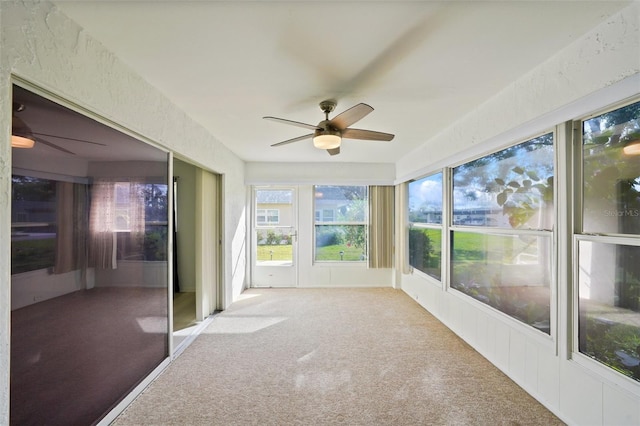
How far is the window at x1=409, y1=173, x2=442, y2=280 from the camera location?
145 inches

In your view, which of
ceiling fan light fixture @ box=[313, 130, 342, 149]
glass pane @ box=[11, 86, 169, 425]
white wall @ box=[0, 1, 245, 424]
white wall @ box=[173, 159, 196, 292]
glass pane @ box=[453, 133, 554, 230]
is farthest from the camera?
white wall @ box=[173, 159, 196, 292]

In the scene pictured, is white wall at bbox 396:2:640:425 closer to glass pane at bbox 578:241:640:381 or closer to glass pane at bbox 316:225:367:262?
glass pane at bbox 578:241:640:381

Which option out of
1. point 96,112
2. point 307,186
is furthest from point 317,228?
point 96,112

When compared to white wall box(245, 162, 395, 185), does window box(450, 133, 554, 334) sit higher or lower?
lower

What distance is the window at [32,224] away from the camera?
1.18 m

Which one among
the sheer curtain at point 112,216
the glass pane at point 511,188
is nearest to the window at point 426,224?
the glass pane at point 511,188

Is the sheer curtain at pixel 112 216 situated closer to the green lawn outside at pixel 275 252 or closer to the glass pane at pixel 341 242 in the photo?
the green lawn outside at pixel 275 252

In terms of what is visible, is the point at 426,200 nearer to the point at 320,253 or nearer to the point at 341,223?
the point at 341,223

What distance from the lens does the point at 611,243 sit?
4.92 feet

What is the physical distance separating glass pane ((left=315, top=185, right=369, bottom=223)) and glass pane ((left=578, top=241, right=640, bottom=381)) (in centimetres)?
361

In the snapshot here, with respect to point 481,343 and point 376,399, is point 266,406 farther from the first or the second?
point 481,343

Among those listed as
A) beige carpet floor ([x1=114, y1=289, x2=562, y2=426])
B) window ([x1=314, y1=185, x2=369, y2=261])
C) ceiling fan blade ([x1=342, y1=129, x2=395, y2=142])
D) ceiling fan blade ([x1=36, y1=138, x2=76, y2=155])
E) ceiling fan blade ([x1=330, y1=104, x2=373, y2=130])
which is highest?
ceiling fan blade ([x1=330, y1=104, x2=373, y2=130])

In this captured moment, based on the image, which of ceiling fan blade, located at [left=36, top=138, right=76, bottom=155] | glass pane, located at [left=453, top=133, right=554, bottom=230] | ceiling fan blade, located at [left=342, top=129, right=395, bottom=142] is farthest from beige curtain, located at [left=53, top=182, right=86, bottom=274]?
glass pane, located at [left=453, top=133, right=554, bottom=230]

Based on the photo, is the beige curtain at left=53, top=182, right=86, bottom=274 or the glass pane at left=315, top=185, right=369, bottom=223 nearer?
the beige curtain at left=53, top=182, right=86, bottom=274
